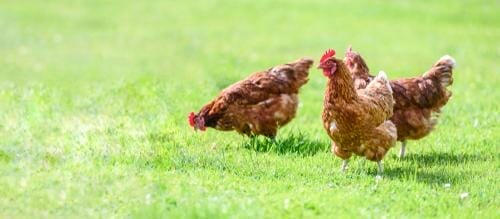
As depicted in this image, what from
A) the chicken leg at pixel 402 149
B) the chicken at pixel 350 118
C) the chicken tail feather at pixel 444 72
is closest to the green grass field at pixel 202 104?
the chicken leg at pixel 402 149

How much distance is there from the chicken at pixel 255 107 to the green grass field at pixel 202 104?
0.85 ft

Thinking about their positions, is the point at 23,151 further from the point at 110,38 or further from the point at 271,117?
the point at 110,38

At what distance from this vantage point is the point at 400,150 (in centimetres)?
1202

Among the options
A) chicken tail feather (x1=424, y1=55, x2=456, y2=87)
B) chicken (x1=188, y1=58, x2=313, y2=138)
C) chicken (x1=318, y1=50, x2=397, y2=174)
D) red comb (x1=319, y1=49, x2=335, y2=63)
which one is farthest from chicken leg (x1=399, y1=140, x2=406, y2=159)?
red comb (x1=319, y1=49, x2=335, y2=63)

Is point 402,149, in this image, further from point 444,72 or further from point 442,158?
point 444,72

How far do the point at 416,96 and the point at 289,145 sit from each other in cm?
168

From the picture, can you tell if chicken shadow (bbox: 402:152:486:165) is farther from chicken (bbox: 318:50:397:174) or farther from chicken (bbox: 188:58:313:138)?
chicken (bbox: 188:58:313:138)

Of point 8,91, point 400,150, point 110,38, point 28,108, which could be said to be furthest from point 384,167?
point 110,38

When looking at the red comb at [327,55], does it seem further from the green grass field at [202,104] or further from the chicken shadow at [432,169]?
the chicken shadow at [432,169]

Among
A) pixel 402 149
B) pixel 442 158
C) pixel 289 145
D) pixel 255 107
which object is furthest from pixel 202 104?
pixel 442 158

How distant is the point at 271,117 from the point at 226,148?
808mm

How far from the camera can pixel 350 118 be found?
10289 mm

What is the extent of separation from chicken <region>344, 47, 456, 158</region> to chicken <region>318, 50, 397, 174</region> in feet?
3.39

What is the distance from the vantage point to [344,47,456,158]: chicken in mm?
11664
